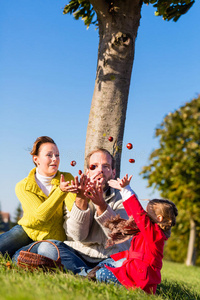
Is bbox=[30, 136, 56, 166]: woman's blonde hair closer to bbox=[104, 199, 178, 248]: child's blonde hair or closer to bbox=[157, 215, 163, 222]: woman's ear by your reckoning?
bbox=[104, 199, 178, 248]: child's blonde hair

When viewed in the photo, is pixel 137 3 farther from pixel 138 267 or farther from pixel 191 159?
pixel 191 159

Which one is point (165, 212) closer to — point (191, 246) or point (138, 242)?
point (138, 242)

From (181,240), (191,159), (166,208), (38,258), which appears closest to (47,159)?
(38,258)

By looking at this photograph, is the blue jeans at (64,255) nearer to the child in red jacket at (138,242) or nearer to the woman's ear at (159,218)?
the child in red jacket at (138,242)

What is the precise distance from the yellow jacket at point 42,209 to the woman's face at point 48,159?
0.13 m

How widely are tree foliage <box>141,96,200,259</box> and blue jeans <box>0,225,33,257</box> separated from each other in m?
12.2

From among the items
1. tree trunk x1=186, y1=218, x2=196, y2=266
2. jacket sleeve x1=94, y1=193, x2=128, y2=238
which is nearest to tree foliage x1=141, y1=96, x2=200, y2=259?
tree trunk x1=186, y1=218, x2=196, y2=266

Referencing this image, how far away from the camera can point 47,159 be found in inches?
182

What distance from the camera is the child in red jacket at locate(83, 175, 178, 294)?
149 inches

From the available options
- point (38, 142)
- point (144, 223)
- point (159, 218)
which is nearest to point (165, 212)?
point (159, 218)

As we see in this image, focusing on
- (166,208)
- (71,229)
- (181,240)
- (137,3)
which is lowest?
(181,240)

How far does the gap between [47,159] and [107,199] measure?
0.93 metres

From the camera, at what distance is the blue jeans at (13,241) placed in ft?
14.8

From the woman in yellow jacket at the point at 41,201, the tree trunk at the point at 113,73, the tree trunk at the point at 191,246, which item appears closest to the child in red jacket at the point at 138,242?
the woman in yellow jacket at the point at 41,201
